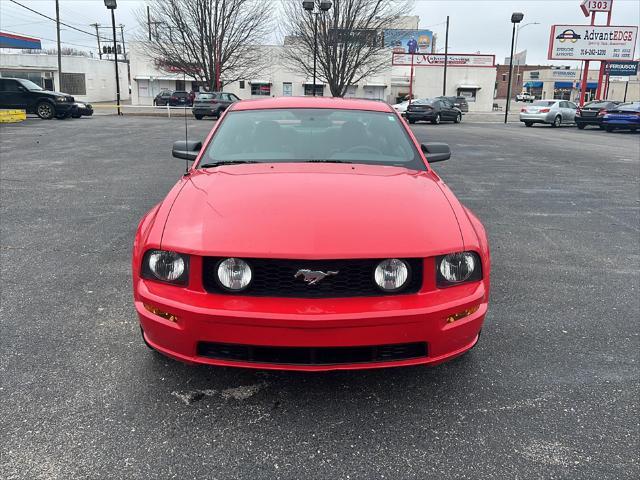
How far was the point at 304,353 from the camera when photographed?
7.77ft

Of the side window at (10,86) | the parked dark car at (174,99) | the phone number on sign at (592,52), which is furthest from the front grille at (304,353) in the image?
the phone number on sign at (592,52)

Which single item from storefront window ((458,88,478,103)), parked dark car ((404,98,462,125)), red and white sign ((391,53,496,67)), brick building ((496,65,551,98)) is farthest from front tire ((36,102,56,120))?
brick building ((496,65,551,98))

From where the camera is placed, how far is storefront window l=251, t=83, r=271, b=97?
4984 centimetres

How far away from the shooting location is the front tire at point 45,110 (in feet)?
73.4

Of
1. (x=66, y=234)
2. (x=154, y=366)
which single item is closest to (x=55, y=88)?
(x=66, y=234)

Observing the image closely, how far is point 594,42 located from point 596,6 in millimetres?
2392

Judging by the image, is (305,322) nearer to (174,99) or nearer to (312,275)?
(312,275)

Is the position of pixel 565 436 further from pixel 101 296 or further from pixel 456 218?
pixel 101 296

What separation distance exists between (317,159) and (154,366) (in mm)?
1657

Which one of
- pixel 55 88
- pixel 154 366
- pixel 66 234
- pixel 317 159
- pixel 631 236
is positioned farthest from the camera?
pixel 55 88

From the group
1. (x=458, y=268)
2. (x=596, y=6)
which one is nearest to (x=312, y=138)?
(x=458, y=268)

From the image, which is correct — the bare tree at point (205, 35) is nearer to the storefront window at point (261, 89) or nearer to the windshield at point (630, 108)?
the storefront window at point (261, 89)

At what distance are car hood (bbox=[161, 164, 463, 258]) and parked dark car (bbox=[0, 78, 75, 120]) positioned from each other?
886 inches

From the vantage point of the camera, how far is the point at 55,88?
52.6 meters
